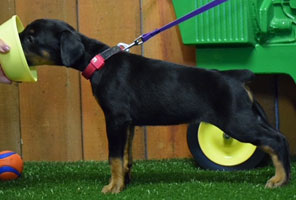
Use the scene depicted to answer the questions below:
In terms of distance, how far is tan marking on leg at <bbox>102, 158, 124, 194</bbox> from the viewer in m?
3.08

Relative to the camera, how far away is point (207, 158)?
3719 mm

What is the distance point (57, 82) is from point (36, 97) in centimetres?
19

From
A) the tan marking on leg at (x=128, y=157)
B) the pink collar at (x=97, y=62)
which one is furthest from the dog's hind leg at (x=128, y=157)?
the pink collar at (x=97, y=62)

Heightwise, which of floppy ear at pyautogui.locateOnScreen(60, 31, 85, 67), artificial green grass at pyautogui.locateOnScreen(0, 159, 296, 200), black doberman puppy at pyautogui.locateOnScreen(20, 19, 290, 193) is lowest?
artificial green grass at pyautogui.locateOnScreen(0, 159, 296, 200)

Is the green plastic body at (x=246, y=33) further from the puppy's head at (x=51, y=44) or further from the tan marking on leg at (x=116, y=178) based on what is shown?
the tan marking on leg at (x=116, y=178)

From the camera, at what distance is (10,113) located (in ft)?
13.6

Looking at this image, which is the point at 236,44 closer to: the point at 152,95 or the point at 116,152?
the point at 152,95

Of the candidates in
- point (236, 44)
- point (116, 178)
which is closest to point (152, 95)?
point (116, 178)

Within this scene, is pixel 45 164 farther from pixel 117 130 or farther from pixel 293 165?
pixel 293 165

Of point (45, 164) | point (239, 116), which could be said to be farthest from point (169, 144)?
point (239, 116)

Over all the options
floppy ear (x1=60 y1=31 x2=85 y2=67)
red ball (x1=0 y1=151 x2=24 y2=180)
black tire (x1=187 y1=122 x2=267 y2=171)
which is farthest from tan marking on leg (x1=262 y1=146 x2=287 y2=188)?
red ball (x1=0 y1=151 x2=24 y2=180)

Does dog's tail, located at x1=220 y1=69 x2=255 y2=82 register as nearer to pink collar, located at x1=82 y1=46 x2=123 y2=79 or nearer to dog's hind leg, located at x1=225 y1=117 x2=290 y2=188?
dog's hind leg, located at x1=225 y1=117 x2=290 y2=188

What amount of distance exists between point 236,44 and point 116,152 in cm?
105

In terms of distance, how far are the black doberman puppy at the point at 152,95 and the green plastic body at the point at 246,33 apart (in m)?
0.43
